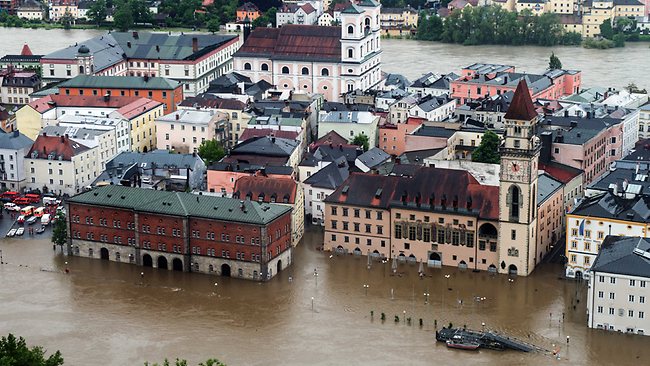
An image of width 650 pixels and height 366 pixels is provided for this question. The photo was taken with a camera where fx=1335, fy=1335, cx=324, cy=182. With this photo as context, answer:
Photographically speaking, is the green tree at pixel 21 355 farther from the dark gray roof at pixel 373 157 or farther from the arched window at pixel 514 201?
the dark gray roof at pixel 373 157

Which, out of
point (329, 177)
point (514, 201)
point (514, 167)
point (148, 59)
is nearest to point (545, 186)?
point (514, 201)

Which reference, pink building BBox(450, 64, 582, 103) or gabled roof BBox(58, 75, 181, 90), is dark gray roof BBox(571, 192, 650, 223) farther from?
gabled roof BBox(58, 75, 181, 90)

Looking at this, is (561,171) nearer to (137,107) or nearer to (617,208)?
(617,208)

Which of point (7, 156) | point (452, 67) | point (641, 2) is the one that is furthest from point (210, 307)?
point (641, 2)

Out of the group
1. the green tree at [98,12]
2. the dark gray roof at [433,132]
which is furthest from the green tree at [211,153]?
the green tree at [98,12]

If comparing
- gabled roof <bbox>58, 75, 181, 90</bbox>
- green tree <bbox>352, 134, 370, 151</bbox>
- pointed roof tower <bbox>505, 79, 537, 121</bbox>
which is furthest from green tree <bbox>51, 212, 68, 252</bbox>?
gabled roof <bbox>58, 75, 181, 90</bbox>

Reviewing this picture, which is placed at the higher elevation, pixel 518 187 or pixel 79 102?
pixel 79 102
